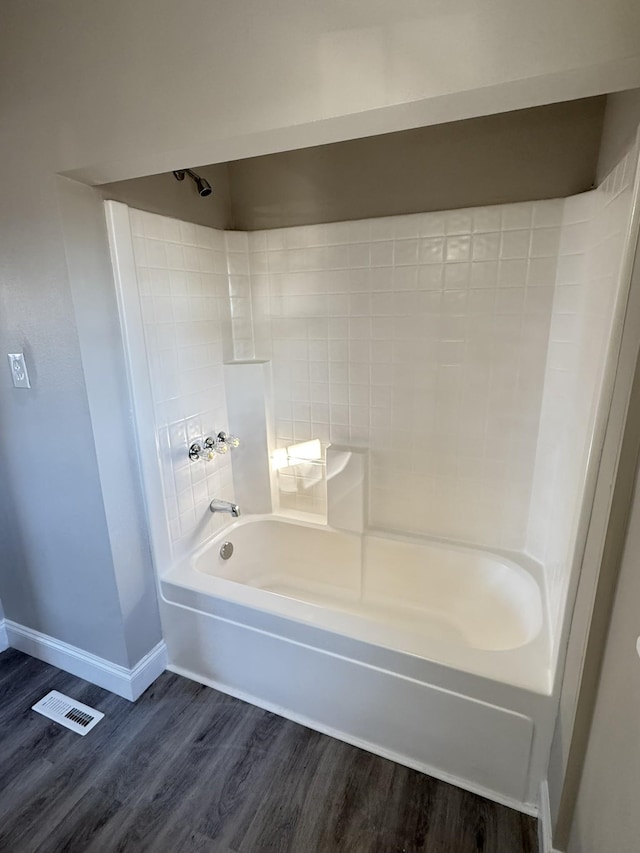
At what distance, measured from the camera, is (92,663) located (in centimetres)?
180

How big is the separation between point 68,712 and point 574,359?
2324 millimetres

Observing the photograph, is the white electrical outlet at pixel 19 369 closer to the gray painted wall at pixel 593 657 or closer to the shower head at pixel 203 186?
the shower head at pixel 203 186

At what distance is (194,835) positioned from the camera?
128 cm

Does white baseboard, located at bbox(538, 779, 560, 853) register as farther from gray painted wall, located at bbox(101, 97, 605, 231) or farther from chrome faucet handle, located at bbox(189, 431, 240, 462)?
gray painted wall, located at bbox(101, 97, 605, 231)

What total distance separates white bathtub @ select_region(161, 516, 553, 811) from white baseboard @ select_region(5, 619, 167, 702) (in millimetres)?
101

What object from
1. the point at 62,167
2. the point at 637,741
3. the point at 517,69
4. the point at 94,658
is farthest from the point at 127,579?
the point at 517,69

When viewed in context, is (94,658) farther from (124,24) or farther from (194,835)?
(124,24)

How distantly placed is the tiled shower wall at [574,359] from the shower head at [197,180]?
1.38 metres

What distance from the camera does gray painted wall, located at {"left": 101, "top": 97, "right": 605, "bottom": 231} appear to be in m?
1.51

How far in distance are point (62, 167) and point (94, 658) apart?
5.96ft

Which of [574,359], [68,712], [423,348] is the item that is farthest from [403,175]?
[68,712]

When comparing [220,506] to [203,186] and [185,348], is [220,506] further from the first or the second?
[203,186]

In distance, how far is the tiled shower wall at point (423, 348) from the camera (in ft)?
5.52

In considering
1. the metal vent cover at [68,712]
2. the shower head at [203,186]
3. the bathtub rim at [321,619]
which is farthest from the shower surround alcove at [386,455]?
the metal vent cover at [68,712]
